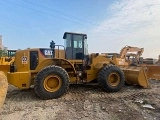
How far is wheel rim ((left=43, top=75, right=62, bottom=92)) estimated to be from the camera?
734 centimetres

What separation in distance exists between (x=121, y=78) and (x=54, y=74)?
2.82 m

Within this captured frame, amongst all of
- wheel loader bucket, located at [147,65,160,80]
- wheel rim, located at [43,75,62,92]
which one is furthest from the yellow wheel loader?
wheel loader bucket, located at [147,65,160,80]

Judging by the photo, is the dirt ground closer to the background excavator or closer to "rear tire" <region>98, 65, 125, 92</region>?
the background excavator

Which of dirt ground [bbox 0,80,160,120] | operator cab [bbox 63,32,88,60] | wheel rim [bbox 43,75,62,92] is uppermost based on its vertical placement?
operator cab [bbox 63,32,88,60]

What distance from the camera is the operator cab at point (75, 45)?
29.0 feet

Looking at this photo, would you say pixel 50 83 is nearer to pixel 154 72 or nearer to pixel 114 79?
pixel 114 79

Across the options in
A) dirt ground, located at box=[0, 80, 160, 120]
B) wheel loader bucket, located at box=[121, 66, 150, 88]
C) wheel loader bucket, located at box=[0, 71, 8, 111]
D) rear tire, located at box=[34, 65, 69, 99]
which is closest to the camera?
wheel loader bucket, located at box=[0, 71, 8, 111]

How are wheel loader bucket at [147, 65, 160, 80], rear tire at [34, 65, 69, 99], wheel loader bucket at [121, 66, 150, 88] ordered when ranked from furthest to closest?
wheel loader bucket at [147, 65, 160, 80], wheel loader bucket at [121, 66, 150, 88], rear tire at [34, 65, 69, 99]

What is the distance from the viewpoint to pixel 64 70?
7.57 meters

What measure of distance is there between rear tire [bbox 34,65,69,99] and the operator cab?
1442mm

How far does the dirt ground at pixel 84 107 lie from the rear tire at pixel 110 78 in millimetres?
794

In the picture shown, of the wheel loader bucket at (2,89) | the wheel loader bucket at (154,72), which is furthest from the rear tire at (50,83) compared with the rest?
the wheel loader bucket at (154,72)

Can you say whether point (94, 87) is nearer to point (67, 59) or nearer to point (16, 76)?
point (67, 59)

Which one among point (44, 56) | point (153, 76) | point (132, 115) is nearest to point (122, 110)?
point (132, 115)
